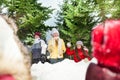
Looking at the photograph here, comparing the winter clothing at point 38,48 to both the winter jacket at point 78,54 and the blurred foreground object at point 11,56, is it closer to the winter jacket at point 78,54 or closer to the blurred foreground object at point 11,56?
the winter jacket at point 78,54

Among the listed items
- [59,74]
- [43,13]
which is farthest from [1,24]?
[43,13]

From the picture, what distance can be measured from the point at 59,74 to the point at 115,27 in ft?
3.23

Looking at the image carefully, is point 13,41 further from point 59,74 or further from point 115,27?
point 59,74

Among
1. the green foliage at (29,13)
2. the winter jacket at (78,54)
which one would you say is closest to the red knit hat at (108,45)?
the winter jacket at (78,54)

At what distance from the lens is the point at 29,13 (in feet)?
78.7

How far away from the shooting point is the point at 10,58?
149 centimetres

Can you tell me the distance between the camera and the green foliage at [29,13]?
23672 mm

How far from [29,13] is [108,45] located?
2258 cm

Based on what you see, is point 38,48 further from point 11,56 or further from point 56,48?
point 11,56

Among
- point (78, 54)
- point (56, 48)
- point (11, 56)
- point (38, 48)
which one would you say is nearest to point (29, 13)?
point (38, 48)

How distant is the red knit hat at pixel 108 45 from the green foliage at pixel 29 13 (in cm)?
2189

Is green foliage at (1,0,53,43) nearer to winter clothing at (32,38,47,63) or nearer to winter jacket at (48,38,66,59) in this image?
winter clothing at (32,38,47,63)

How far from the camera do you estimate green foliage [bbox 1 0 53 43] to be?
23.7 m

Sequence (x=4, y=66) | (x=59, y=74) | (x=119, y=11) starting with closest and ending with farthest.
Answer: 1. (x=4, y=66)
2. (x=59, y=74)
3. (x=119, y=11)
